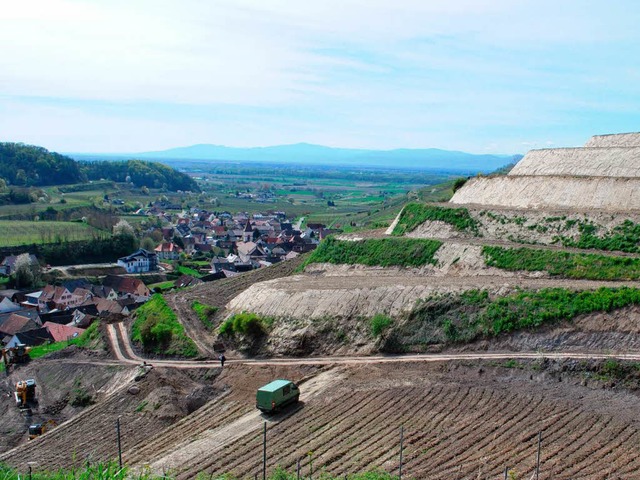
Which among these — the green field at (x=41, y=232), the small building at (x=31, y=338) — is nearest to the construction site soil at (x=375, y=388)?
the small building at (x=31, y=338)

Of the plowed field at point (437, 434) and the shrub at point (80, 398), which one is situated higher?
the plowed field at point (437, 434)

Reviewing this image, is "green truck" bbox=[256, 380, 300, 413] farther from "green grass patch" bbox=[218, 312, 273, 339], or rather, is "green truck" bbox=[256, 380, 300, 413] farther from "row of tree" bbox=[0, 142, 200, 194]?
"row of tree" bbox=[0, 142, 200, 194]

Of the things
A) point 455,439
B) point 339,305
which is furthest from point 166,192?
point 455,439

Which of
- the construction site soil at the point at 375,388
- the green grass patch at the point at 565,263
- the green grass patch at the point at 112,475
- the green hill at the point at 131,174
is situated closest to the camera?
the green grass patch at the point at 112,475

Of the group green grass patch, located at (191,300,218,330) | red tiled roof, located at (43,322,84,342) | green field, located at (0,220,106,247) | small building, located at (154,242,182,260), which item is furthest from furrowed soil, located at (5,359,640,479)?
green field, located at (0,220,106,247)

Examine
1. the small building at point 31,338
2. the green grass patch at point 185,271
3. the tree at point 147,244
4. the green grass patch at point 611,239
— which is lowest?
the green grass patch at point 185,271

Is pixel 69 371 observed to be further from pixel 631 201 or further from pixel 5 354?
pixel 631 201

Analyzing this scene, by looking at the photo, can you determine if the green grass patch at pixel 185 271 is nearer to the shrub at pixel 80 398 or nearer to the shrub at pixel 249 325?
the shrub at pixel 249 325

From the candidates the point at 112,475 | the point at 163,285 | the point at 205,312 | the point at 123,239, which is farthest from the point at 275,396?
the point at 123,239
